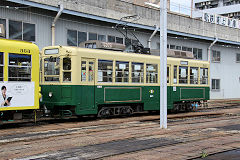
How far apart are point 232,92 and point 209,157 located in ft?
99.7

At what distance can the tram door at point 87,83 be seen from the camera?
1416cm

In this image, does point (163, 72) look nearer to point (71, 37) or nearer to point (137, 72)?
point (137, 72)

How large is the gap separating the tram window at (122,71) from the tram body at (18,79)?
164 inches

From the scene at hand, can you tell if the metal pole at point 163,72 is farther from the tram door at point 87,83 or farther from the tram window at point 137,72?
the tram window at point 137,72

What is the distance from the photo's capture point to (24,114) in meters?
12.3

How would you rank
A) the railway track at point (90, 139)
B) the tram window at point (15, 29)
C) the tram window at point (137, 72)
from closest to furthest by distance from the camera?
the railway track at point (90, 139), the tram window at point (137, 72), the tram window at point (15, 29)

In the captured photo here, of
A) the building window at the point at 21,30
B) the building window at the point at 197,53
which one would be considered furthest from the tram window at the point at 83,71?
the building window at the point at 197,53

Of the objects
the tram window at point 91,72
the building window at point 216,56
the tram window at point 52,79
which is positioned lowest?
the tram window at point 52,79

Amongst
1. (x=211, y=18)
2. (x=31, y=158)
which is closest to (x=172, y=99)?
(x=31, y=158)

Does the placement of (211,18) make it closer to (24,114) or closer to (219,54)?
(219,54)

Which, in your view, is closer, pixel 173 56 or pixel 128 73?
pixel 128 73

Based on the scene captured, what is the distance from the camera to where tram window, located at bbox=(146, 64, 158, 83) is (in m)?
16.9

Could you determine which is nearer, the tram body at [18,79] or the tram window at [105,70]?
the tram body at [18,79]

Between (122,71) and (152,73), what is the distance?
213 centimetres
